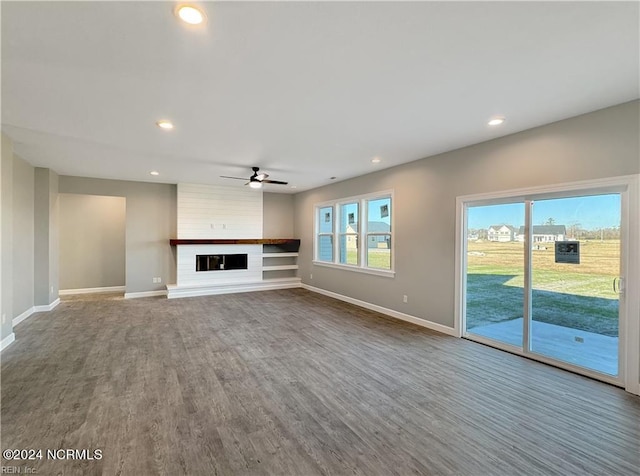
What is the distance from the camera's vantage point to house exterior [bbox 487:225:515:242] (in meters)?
3.85

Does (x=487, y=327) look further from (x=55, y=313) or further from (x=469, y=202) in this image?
(x=55, y=313)

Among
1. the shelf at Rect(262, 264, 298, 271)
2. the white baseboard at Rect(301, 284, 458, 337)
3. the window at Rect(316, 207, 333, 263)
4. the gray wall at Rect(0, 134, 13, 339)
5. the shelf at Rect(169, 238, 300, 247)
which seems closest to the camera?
the gray wall at Rect(0, 134, 13, 339)

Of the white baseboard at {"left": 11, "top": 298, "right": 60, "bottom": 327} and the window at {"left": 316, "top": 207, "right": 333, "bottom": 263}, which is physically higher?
the window at {"left": 316, "top": 207, "right": 333, "bottom": 263}

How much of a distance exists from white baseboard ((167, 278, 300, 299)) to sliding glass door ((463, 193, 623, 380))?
5232 mm

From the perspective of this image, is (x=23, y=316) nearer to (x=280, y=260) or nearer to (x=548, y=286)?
(x=280, y=260)

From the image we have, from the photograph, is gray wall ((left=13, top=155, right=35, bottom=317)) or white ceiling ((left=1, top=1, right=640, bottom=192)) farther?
gray wall ((left=13, top=155, right=35, bottom=317))

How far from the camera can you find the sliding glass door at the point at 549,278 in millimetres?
3045

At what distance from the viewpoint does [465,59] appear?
6.96 ft

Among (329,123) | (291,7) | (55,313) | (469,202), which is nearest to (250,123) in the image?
(329,123)

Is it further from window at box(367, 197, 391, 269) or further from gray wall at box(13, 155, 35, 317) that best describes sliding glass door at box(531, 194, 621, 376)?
gray wall at box(13, 155, 35, 317)

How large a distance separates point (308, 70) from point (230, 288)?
252 inches

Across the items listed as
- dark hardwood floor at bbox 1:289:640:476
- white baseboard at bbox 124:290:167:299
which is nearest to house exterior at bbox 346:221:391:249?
dark hardwood floor at bbox 1:289:640:476

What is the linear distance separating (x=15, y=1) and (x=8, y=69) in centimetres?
96

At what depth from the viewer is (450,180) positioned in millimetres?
4438
